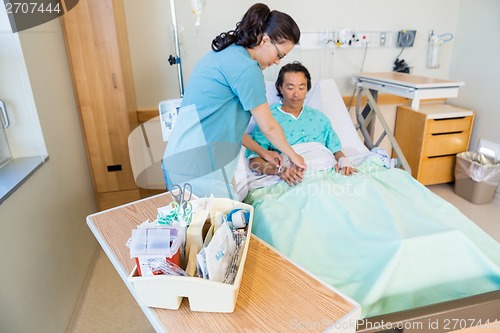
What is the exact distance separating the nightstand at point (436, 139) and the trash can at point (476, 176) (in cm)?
10

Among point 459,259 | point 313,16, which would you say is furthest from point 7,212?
point 313,16

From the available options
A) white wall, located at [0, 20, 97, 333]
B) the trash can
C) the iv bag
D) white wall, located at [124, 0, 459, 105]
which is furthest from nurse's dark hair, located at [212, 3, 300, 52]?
the iv bag

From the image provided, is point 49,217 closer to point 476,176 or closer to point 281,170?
point 281,170

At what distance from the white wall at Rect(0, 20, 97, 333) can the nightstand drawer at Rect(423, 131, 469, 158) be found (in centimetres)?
264

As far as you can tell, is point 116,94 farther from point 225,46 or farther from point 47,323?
point 47,323

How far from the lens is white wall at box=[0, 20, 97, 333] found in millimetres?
1318

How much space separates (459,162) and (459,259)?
2.11 metres

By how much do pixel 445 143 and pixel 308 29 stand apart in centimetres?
149

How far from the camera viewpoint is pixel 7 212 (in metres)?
1.30

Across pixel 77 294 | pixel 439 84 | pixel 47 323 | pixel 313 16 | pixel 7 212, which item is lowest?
pixel 77 294

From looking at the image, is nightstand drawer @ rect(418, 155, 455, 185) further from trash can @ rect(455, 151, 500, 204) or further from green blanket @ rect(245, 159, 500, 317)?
green blanket @ rect(245, 159, 500, 317)

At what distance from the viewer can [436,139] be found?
9.36 ft

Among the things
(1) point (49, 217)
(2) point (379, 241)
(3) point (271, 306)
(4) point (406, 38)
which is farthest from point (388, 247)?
(4) point (406, 38)

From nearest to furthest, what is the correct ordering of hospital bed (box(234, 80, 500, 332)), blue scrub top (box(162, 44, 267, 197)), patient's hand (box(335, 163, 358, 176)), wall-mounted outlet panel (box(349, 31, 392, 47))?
hospital bed (box(234, 80, 500, 332)), blue scrub top (box(162, 44, 267, 197)), patient's hand (box(335, 163, 358, 176)), wall-mounted outlet panel (box(349, 31, 392, 47))
